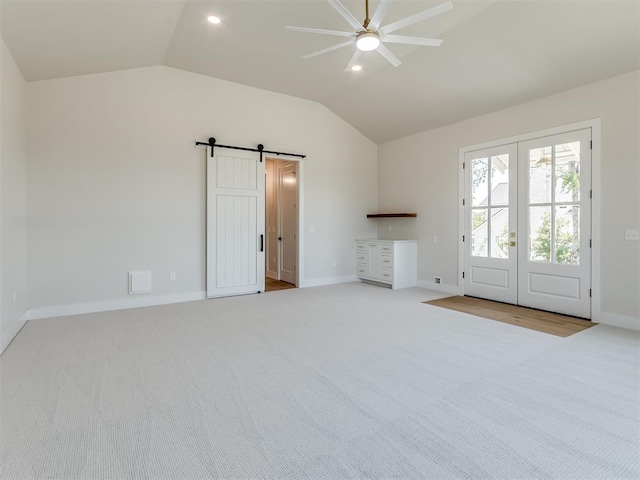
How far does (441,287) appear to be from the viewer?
6215 mm

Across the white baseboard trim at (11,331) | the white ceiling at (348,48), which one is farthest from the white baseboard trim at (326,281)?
the white baseboard trim at (11,331)

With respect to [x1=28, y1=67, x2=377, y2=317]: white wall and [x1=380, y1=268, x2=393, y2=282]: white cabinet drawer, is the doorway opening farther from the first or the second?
[x1=380, y1=268, x2=393, y2=282]: white cabinet drawer

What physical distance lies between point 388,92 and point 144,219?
4306 mm

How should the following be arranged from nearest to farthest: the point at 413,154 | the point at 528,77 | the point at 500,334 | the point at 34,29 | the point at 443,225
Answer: the point at 34,29 < the point at 500,334 < the point at 528,77 < the point at 443,225 < the point at 413,154

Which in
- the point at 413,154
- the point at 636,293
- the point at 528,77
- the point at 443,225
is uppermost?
the point at 528,77

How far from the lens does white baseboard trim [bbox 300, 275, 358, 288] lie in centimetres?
663

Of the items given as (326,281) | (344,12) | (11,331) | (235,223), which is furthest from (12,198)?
(326,281)

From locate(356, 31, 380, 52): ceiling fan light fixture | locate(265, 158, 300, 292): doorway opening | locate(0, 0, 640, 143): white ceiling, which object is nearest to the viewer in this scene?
locate(356, 31, 380, 52): ceiling fan light fixture

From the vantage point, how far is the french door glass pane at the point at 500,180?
523 centimetres

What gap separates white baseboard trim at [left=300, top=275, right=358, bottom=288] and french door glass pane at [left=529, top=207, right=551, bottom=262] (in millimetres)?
3349

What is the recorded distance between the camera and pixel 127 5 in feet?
10.9

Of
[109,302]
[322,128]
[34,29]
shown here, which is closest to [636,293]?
[322,128]

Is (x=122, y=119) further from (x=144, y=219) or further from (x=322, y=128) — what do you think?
(x=322, y=128)

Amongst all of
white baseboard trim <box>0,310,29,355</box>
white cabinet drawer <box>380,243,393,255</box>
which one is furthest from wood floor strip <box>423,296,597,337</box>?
white baseboard trim <box>0,310,29,355</box>
